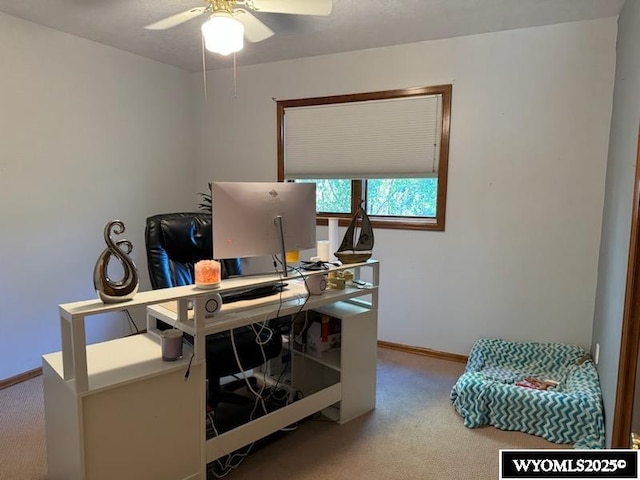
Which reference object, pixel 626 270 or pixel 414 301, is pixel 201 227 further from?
pixel 626 270

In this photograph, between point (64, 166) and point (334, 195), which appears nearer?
point (64, 166)

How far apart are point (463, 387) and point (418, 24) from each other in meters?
2.31

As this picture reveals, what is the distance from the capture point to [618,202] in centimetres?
225

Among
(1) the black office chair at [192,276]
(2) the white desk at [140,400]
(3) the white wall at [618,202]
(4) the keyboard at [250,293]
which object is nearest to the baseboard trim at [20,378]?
(2) the white desk at [140,400]

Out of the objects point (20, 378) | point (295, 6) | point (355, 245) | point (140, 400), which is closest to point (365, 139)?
point (355, 245)

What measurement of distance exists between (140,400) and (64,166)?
220 cm

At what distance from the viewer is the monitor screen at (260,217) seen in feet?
6.17

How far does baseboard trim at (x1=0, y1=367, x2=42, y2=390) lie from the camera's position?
9.33 feet

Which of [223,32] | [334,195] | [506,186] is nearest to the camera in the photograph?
[223,32]

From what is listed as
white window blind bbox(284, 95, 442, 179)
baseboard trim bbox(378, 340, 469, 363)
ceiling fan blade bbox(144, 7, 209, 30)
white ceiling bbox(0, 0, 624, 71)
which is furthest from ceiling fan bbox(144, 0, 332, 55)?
baseboard trim bbox(378, 340, 469, 363)

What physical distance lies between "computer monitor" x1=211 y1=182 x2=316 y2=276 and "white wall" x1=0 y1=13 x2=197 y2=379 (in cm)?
185

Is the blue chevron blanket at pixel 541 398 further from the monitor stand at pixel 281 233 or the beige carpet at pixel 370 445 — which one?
the monitor stand at pixel 281 233

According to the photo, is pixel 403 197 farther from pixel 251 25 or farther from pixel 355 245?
pixel 251 25

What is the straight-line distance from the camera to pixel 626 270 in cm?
187
